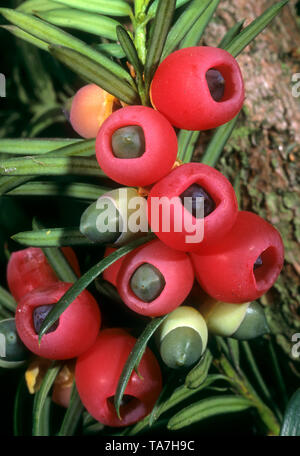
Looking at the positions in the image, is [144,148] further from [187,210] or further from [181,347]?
[181,347]

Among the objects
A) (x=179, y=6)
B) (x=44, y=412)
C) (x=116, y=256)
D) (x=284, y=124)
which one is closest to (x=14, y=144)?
(x=116, y=256)

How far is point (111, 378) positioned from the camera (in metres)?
0.83

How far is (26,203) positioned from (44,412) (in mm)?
610

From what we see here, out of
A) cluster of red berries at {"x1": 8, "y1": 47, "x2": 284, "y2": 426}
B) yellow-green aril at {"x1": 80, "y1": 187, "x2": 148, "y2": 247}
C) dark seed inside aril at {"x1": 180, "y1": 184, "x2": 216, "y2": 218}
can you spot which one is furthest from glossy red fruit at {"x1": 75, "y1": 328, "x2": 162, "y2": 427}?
dark seed inside aril at {"x1": 180, "y1": 184, "x2": 216, "y2": 218}

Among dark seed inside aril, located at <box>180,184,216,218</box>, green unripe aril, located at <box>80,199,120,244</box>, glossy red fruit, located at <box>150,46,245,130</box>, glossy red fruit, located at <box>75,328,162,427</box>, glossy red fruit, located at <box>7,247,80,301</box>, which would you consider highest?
glossy red fruit, located at <box>150,46,245,130</box>

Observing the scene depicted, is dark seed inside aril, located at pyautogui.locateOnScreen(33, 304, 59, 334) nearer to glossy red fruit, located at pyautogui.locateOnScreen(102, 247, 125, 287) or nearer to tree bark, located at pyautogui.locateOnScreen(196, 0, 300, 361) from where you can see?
glossy red fruit, located at pyautogui.locateOnScreen(102, 247, 125, 287)

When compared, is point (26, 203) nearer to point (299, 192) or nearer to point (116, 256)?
point (116, 256)

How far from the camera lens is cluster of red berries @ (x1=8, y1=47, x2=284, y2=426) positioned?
26.9 inches

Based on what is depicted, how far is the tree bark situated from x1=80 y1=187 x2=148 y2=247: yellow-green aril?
1.41 feet

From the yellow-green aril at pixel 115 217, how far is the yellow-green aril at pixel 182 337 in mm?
171

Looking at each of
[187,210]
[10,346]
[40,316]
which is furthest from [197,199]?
[10,346]

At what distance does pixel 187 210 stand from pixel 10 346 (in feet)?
1.60

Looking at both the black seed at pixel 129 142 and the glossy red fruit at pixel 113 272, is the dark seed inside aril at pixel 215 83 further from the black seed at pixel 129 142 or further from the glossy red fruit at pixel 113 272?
the glossy red fruit at pixel 113 272

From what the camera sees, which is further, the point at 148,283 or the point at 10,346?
the point at 10,346
